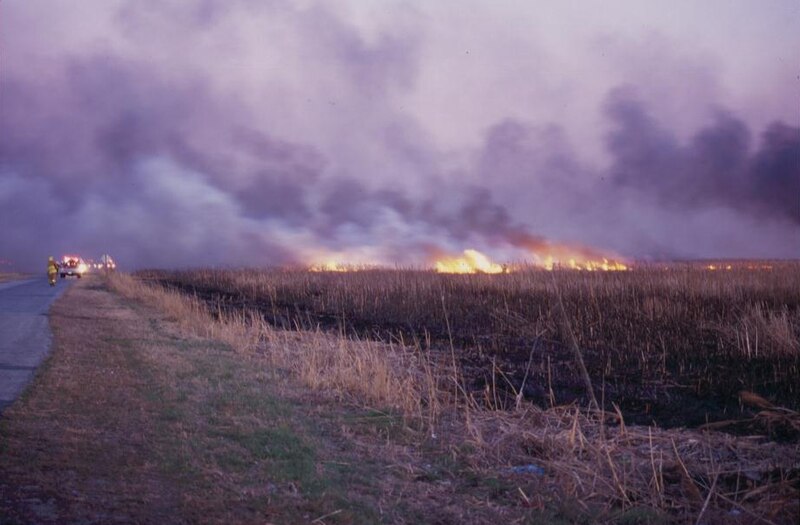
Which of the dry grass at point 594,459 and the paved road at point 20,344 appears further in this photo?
the paved road at point 20,344

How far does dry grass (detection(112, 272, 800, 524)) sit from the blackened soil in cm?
74

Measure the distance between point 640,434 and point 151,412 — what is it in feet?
19.1

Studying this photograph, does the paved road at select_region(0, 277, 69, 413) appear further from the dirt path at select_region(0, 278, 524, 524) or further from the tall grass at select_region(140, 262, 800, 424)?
the tall grass at select_region(140, 262, 800, 424)

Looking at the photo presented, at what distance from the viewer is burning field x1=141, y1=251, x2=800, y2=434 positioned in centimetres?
1155

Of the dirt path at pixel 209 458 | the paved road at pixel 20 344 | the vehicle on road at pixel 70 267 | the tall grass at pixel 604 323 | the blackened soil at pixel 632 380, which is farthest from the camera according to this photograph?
the vehicle on road at pixel 70 267

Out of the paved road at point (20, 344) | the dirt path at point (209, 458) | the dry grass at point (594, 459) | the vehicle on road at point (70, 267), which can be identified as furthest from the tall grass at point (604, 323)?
the vehicle on road at point (70, 267)

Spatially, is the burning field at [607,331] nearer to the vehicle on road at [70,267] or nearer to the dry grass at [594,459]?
the dry grass at [594,459]

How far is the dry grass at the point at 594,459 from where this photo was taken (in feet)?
19.3

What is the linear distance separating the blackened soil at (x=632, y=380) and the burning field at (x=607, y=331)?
0.03 metres

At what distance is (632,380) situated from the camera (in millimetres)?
13414

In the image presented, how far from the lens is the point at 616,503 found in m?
6.28

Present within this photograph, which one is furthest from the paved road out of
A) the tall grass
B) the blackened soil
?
the blackened soil

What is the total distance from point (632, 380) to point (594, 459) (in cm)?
660

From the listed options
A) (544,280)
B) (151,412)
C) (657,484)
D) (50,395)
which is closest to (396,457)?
(657,484)
